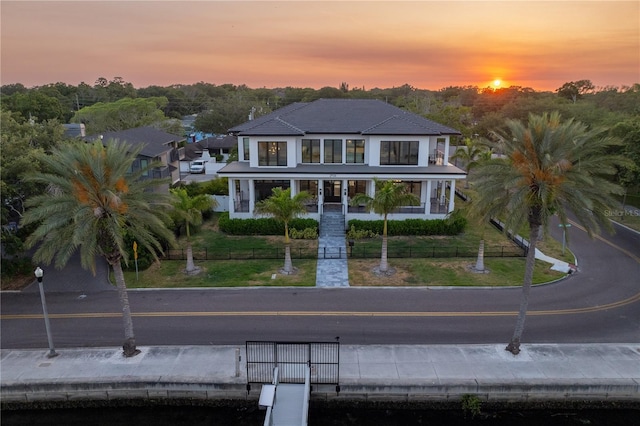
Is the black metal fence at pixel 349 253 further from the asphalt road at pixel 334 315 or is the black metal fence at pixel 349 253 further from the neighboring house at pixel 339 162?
the neighboring house at pixel 339 162

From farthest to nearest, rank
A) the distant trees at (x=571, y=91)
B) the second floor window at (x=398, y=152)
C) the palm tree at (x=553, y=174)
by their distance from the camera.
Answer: the distant trees at (x=571, y=91) < the second floor window at (x=398, y=152) < the palm tree at (x=553, y=174)

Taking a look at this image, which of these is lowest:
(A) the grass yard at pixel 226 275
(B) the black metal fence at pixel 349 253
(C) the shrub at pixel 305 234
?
(A) the grass yard at pixel 226 275

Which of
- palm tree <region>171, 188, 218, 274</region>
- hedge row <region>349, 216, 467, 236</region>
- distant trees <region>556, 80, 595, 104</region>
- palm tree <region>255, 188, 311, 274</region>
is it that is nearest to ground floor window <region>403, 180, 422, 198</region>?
hedge row <region>349, 216, 467, 236</region>

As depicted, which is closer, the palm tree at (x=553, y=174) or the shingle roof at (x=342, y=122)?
the palm tree at (x=553, y=174)

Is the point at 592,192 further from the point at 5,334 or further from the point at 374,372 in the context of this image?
the point at 5,334

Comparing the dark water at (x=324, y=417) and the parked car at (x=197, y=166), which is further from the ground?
the parked car at (x=197, y=166)

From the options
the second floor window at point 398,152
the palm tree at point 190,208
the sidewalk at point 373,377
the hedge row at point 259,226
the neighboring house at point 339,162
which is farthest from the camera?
the second floor window at point 398,152

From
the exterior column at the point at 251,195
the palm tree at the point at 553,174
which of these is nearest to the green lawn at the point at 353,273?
the exterior column at the point at 251,195
